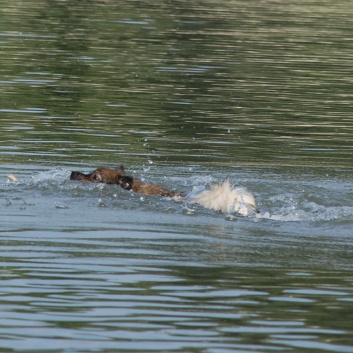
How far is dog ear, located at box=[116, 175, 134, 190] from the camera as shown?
1210cm

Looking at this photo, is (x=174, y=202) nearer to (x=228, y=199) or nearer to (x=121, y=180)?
(x=121, y=180)

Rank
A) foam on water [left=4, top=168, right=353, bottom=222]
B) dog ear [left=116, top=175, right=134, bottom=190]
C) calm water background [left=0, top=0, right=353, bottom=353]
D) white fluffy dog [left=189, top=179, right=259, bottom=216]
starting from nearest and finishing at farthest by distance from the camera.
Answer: calm water background [left=0, top=0, right=353, bottom=353] → white fluffy dog [left=189, top=179, right=259, bottom=216] → foam on water [left=4, top=168, right=353, bottom=222] → dog ear [left=116, top=175, right=134, bottom=190]

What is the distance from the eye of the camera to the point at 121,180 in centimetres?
1217

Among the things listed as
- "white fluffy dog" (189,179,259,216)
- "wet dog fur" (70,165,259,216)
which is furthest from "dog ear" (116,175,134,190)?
"white fluffy dog" (189,179,259,216)

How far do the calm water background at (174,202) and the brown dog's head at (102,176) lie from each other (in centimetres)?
10

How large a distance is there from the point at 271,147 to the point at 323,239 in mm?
5711

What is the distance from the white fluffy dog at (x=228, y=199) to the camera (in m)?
11.2

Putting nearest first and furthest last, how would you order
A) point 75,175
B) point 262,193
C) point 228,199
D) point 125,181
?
point 228,199 → point 125,181 → point 75,175 → point 262,193

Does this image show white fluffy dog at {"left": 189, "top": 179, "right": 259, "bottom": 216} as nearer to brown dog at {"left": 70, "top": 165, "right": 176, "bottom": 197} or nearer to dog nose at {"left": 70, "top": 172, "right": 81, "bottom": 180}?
brown dog at {"left": 70, "top": 165, "right": 176, "bottom": 197}

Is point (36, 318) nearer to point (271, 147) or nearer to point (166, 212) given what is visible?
point (166, 212)

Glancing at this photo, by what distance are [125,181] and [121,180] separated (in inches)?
1.9

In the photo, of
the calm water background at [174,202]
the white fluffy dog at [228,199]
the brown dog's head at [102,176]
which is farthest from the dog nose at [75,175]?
the white fluffy dog at [228,199]

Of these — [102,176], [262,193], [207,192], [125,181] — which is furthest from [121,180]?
[262,193]

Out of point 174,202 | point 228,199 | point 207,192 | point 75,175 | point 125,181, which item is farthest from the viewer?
point 75,175
